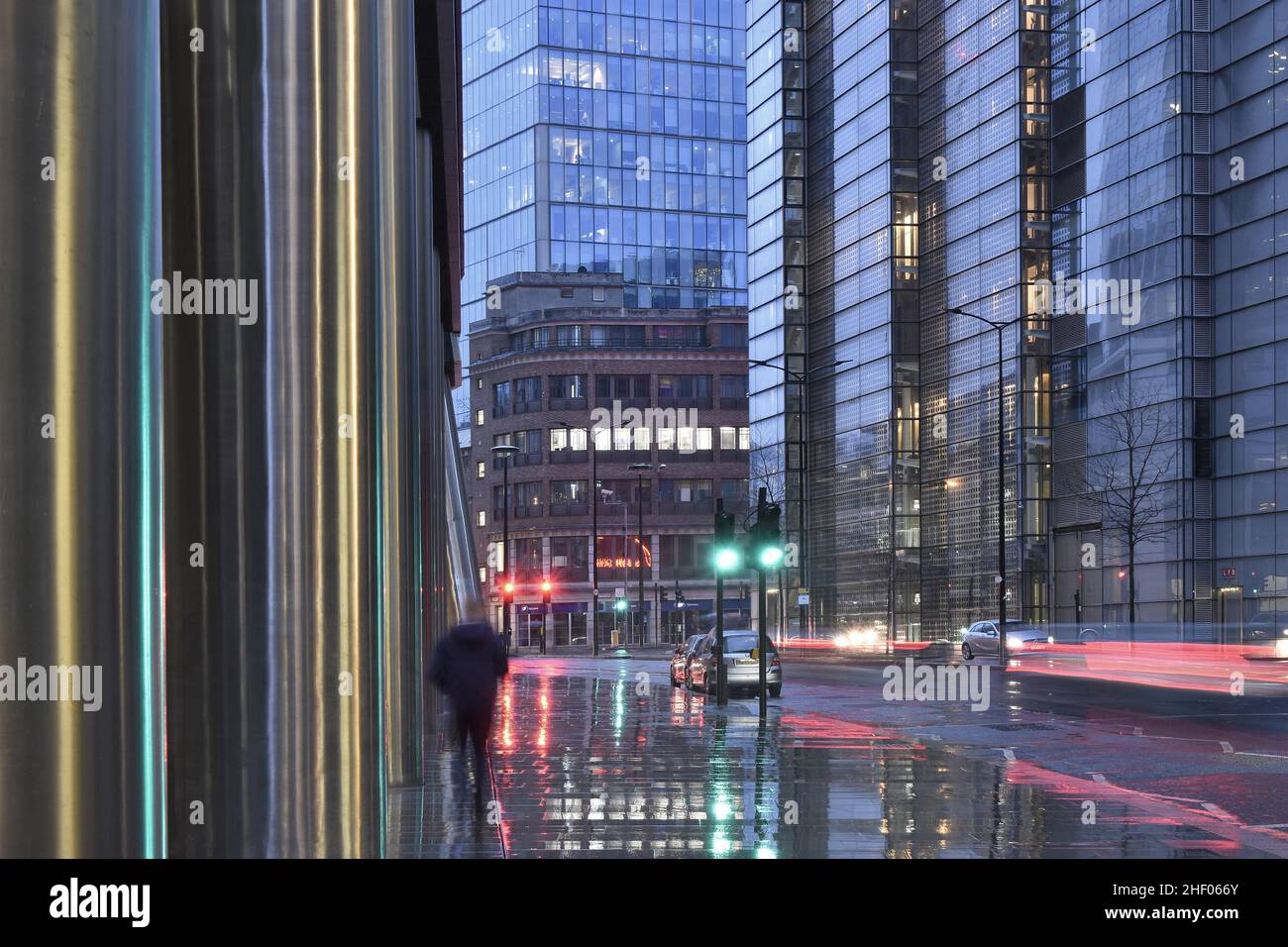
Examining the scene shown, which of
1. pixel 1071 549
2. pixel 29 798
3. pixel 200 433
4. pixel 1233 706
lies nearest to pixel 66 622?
pixel 29 798

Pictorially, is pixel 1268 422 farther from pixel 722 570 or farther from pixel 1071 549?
pixel 722 570

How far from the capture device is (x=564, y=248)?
12094 cm

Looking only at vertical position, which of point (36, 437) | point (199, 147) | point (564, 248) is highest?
point (564, 248)

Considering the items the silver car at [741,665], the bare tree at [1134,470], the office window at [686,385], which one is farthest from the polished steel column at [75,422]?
the office window at [686,385]

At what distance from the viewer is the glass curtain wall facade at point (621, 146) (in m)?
120

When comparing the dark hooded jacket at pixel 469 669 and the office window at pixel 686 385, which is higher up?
the office window at pixel 686 385

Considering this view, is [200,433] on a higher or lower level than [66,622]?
higher

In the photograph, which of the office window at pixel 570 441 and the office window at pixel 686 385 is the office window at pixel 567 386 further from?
the office window at pixel 686 385

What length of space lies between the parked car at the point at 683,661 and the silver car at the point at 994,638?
14.3m

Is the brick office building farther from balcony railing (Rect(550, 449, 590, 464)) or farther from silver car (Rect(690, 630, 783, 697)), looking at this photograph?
silver car (Rect(690, 630, 783, 697))

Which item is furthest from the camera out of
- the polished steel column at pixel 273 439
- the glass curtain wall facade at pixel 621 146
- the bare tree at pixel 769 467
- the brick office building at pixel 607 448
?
the glass curtain wall facade at pixel 621 146

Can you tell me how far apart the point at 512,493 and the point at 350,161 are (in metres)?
106

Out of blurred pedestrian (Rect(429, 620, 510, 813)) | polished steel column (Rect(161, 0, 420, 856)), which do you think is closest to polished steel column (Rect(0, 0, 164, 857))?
polished steel column (Rect(161, 0, 420, 856))

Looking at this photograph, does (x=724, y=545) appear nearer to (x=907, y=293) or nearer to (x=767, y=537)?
(x=767, y=537)
